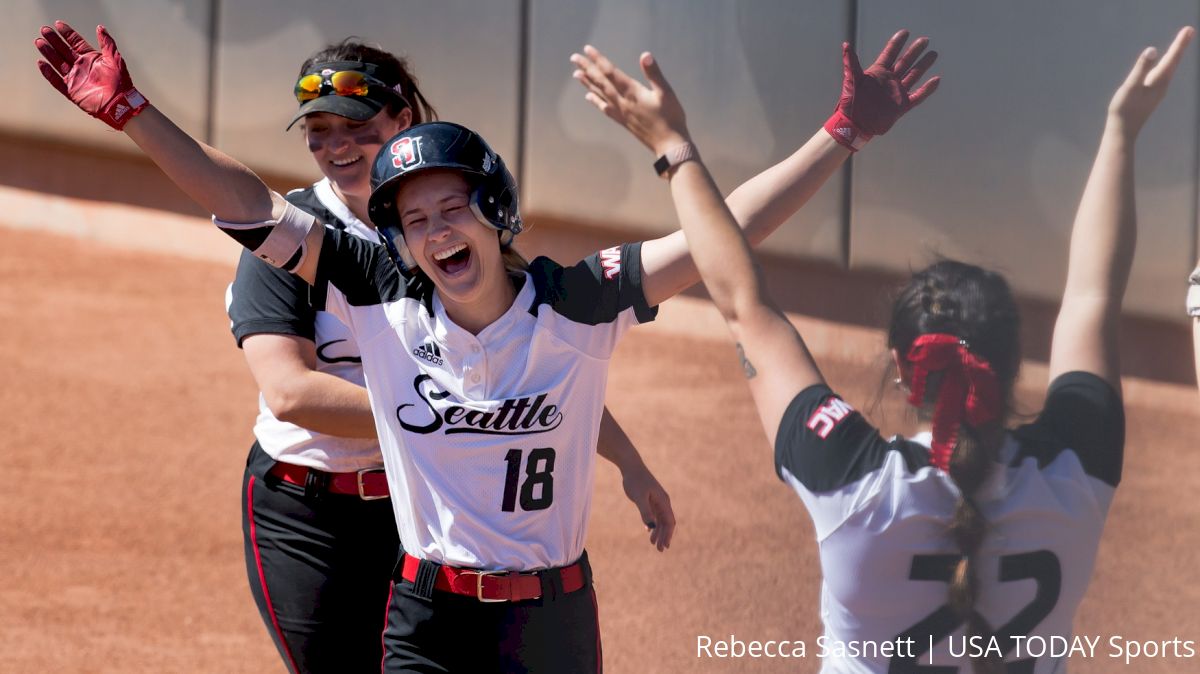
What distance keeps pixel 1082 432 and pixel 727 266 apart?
0.64 metres

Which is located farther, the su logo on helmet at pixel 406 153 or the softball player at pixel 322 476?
the softball player at pixel 322 476

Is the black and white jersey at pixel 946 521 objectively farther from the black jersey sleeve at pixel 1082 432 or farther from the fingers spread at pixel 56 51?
the fingers spread at pixel 56 51

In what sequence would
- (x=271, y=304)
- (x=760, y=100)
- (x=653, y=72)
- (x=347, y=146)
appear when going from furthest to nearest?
(x=760, y=100) < (x=347, y=146) < (x=271, y=304) < (x=653, y=72)

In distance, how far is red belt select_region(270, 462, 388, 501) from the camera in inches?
122

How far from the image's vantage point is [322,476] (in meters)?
3.13

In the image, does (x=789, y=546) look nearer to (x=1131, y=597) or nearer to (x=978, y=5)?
(x=1131, y=597)

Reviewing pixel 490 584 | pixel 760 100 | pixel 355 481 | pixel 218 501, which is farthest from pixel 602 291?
pixel 760 100

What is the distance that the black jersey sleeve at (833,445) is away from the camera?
2.13 metres

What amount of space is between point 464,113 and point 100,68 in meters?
6.84

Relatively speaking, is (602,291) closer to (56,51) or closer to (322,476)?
(322,476)

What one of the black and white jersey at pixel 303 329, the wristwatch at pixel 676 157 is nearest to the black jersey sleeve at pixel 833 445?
the wristwatch at pixel 676 157

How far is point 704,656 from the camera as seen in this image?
492 centimetres

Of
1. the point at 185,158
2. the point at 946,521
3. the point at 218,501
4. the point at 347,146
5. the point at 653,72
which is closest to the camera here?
the point at 946,521

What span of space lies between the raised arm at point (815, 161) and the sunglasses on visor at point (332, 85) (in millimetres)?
848
